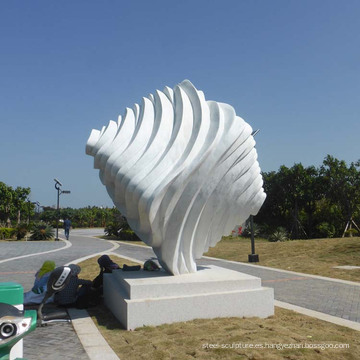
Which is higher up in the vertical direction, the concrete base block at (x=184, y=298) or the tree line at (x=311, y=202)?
the tree line at (x=311, y=202)

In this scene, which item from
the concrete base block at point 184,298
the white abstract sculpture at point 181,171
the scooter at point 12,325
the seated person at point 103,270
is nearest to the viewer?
the scooter at point 12,325

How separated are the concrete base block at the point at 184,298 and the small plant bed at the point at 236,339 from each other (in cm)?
18

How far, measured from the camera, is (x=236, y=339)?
555 cm

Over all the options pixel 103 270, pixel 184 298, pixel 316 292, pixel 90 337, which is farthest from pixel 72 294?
pixel 316 292

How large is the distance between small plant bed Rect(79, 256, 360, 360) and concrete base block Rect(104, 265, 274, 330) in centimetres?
18

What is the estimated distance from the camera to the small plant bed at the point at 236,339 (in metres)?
5.09

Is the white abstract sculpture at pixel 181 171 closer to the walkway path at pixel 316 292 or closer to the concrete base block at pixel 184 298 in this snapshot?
the concrete base block at pixel 184 298

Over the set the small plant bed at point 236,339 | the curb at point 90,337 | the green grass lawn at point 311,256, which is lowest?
the curb at point 90,337

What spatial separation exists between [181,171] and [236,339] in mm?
2815

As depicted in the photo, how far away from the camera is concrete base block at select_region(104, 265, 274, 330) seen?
640cm

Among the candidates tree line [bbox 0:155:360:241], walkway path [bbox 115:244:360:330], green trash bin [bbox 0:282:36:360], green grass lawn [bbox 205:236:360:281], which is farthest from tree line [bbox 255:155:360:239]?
green trash bin [bbox 0:282:36:360]

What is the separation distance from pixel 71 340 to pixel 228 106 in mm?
4941

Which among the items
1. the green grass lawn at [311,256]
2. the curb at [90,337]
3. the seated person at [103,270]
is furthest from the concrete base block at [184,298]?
the green grass lawn at [311,256]

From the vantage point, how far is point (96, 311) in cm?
766
